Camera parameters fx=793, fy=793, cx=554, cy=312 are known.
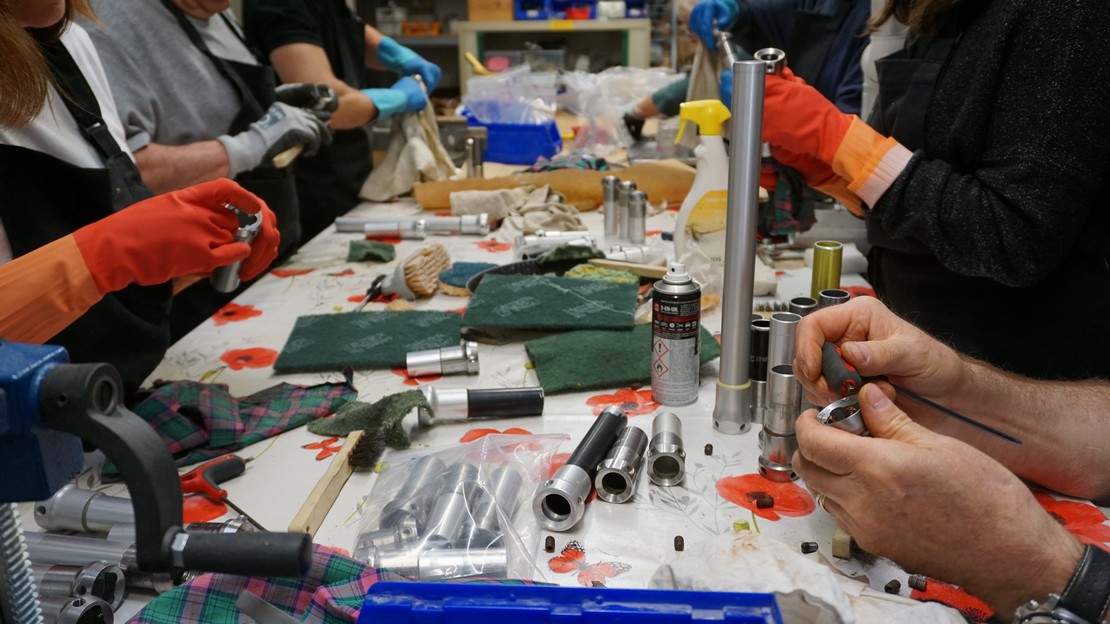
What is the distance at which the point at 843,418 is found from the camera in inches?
31.6

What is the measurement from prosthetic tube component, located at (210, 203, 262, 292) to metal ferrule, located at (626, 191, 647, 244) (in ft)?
3.04

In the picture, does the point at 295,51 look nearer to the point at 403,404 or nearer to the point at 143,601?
the point at 403,404

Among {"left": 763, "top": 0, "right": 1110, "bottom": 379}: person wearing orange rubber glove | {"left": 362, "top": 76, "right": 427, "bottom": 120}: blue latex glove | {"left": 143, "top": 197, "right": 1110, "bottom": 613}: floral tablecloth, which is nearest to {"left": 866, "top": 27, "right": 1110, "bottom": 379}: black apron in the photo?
{"left": 763, "top": 0, "right": 1110, "bottom": 379}: person wearing orange rubber glove

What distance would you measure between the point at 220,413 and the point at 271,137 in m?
1.10

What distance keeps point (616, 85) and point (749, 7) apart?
1.08m

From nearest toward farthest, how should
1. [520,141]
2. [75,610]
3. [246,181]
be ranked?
[75,610]
[246,181]
[520,141]

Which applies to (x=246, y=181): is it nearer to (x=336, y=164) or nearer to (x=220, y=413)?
(x=336, y=164)

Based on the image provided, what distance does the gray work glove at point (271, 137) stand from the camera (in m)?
1.92

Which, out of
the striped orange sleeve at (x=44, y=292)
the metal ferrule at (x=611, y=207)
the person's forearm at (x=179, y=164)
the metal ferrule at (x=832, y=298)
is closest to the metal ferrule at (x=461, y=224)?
the metal ferrule at (x=611, y=207)

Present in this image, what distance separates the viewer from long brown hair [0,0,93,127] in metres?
0.93

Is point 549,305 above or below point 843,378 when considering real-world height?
below

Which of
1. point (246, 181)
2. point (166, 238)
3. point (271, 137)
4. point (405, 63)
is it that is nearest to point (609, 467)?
point (166, 238)

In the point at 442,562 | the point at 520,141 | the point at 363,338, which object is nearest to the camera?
the point at 442,562

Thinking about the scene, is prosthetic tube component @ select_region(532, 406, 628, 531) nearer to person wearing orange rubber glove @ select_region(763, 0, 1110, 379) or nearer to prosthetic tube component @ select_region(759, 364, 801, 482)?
prosthetic tube component @ select_region(759, 364, 801, 482)
